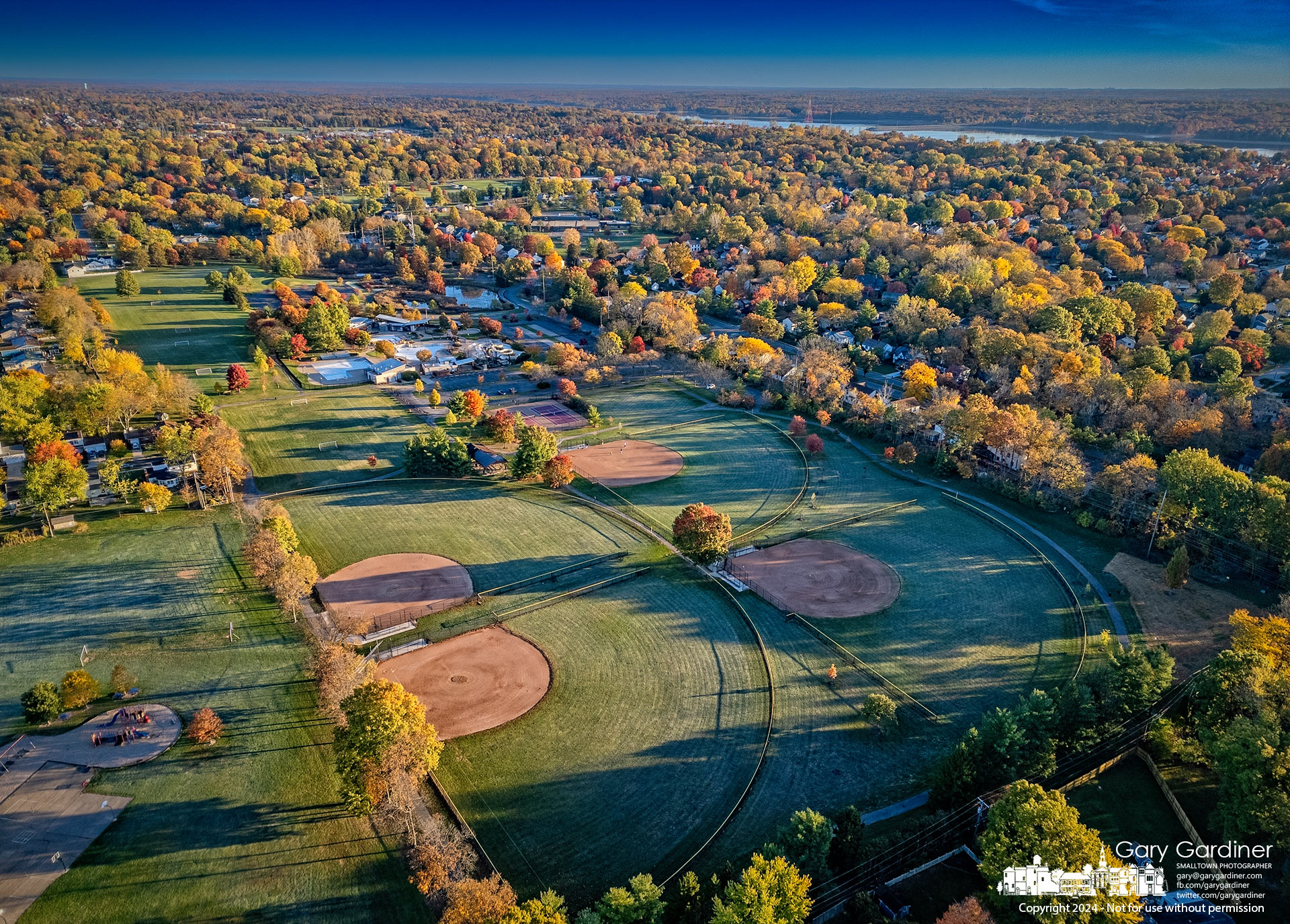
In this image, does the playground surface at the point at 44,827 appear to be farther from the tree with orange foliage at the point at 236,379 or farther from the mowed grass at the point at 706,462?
the tree with orange foliage at the point at 236,379

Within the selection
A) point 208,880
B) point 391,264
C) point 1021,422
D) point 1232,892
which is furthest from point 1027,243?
point 208,880

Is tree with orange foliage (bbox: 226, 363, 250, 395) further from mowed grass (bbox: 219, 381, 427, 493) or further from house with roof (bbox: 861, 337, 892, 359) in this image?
house with roof (bbox: 861, 337, 892, 359)

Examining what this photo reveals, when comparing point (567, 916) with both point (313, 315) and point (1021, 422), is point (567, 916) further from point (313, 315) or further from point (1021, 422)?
point (313, 315)

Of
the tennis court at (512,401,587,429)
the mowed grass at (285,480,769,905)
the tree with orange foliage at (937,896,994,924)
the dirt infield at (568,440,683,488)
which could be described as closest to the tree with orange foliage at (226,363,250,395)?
the mowed grass at (285,480,769,905)

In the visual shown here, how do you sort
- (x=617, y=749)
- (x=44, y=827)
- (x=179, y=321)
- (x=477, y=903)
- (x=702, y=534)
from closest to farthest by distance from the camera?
1. (x=477, y=903)
2. (x=44, y=827)
3. (x=617, y=749)
4. (x=702, y=534)
5. (x=179, y=321)

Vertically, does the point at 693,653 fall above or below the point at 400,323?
below

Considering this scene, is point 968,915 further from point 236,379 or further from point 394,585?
point 236,379

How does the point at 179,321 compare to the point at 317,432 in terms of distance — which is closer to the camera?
the point at 317,432

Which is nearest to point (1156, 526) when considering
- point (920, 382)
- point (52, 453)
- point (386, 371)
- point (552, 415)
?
point (920, 382)
